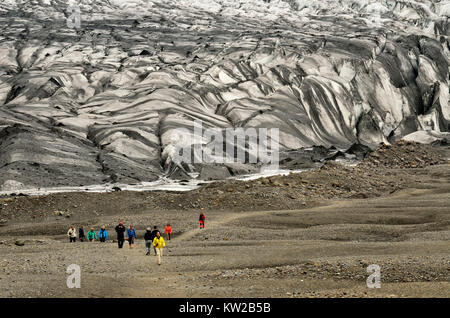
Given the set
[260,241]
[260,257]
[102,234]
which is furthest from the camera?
[102,234]

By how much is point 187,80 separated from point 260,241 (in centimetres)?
7324

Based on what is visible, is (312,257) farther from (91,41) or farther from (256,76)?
(91,41)

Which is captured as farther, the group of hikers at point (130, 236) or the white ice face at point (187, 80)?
the white ice face at point (187, 80)

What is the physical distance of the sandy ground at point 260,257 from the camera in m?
16.8

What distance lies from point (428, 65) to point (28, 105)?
252 ft

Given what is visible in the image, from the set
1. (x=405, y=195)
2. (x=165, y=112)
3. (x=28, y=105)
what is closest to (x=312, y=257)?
(x=405, y=195)

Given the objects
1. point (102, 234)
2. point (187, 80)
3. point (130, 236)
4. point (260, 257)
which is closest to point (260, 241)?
point (260, 257)

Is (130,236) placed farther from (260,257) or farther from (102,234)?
(260,257)

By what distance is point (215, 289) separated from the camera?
17281 millimetres

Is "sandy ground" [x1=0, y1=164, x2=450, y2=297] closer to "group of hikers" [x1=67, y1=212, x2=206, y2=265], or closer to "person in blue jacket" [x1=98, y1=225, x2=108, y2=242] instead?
"group of hikers" [x1=67, y1=212, x2=206, y2=265]

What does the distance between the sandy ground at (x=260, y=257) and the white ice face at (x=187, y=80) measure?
28.2 metres

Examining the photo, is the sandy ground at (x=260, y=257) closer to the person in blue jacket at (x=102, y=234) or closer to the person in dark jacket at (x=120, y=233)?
the person in dark jacket at (x=120, y=233)

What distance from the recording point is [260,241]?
27.8 metres

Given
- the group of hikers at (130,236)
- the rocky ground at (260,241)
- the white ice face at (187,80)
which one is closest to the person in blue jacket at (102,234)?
the group of hikers at (130,236)
